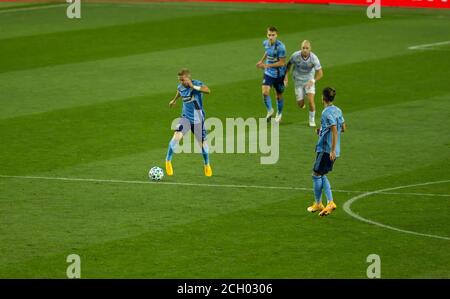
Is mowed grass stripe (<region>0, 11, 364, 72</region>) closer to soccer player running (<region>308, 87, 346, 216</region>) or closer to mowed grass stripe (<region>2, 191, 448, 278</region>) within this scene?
soccer player running (<region>308, 87, 346, 216</region>)

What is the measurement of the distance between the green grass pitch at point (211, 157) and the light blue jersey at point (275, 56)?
102cm

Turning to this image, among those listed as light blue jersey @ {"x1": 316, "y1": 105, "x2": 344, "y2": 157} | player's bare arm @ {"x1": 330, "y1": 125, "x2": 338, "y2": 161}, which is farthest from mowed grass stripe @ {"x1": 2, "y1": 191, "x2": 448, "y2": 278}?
light blue jersey @ {"x1": 316, "y1": 105, "x2": 344, "y2": 157}

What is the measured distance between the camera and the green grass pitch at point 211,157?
56.3ft

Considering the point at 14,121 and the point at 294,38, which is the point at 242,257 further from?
the point at 294,38

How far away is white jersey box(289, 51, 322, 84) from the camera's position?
88.7ft

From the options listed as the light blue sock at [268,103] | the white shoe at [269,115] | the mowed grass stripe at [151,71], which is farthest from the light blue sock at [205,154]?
the mowed grass stripe at [151,71]

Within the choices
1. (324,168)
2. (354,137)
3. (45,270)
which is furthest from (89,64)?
(45,270)

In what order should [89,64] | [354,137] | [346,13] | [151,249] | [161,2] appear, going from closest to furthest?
[151,249], [354,137], [89,64], [346,13], [161,2]

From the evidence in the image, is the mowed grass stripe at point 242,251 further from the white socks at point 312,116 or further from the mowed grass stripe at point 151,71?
the mowed grass stripe at point 151,71

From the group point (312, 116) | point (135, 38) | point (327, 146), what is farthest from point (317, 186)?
point (135, 38)

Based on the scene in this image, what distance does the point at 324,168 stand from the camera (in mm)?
19156

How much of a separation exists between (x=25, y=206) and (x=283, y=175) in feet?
16.2

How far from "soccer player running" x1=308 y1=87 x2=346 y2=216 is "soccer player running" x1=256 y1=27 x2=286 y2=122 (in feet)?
27.2

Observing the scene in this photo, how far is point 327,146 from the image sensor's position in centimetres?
1919
